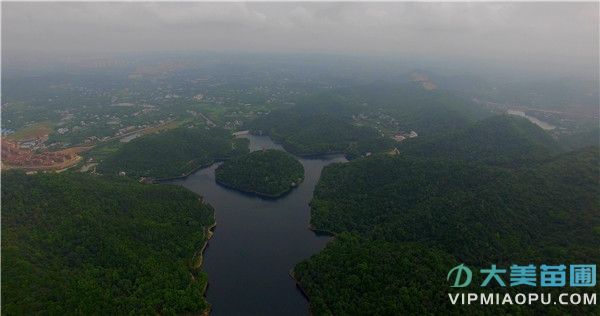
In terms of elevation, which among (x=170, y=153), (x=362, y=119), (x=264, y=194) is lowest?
(x=264, y=194)

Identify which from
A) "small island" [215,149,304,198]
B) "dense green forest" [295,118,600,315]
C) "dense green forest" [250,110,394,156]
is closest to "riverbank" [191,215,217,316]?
"dense green forest" [295,118,600,315]

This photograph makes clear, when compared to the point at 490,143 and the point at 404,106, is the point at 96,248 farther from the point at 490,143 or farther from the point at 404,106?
the point at 404,106

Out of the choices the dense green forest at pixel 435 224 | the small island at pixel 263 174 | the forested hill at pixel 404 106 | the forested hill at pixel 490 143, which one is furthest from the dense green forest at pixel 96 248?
the forested hill at pixel 404 106

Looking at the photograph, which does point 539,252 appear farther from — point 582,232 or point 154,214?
point 154,214

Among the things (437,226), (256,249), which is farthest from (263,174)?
(437,226)

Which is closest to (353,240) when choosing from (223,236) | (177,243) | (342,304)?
(342,304)

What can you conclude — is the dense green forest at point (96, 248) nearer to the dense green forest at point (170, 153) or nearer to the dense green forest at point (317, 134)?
the dense green forest at point (170, 153)

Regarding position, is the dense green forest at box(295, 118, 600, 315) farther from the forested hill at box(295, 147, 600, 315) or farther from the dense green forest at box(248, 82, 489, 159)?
the dense green forest at box(248, 82, 489, 159)
